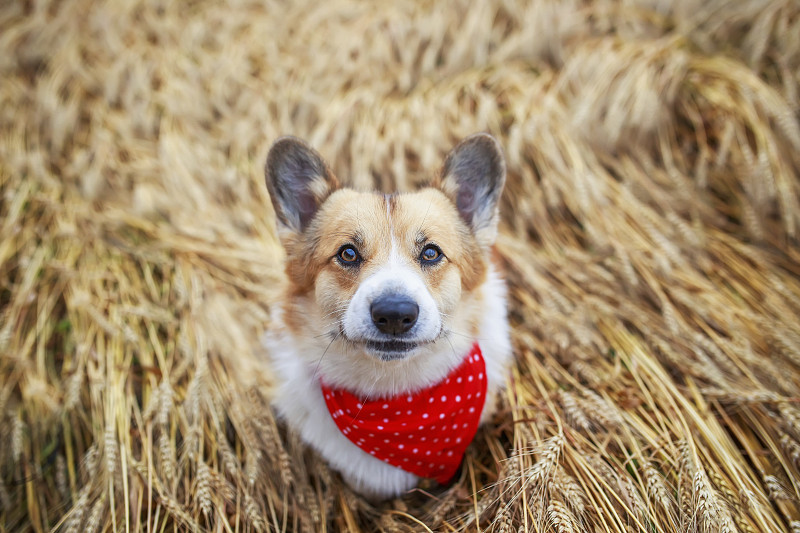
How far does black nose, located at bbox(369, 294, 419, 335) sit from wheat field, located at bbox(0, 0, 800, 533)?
2.65 ft

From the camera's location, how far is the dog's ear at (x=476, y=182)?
248 centimetres

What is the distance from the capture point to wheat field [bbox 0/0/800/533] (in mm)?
2373

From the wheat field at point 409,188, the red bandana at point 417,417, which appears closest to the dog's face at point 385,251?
the red bandana at point 417,417

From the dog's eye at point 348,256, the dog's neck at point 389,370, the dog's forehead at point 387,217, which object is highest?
the dog's forehead at point 387,217

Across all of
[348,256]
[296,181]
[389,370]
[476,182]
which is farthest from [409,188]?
[389,370]

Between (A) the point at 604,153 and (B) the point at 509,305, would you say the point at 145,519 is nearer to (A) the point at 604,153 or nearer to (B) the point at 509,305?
(B) the point at 509,305

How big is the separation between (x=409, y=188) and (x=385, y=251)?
4.79 ft

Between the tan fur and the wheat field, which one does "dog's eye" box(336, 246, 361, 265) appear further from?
the wheat field

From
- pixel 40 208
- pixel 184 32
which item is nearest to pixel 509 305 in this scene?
pixel 40 208

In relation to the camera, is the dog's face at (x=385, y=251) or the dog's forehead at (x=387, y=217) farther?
the dog's forehead at (x=387, y=217)

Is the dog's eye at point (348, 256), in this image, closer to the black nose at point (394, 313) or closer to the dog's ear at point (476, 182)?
the black nose at point (394, 313)

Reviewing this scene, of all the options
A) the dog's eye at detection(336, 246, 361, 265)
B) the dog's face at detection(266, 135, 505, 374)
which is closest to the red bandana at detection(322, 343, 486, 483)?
the dog's face at detection(266, 135, 505, 374)

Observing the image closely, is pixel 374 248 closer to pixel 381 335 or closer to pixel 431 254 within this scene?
pixel 431 254

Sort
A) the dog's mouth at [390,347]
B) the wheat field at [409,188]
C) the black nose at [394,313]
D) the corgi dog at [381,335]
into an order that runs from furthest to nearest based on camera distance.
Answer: the wheat field at [409,188], the corgi dog at [381,335], the dog's mouth at [390,347], the black nose at [394,313]
